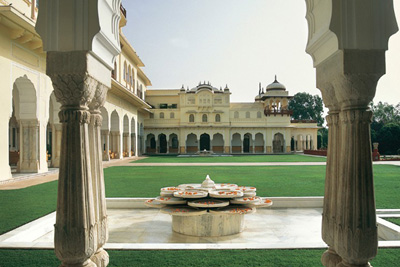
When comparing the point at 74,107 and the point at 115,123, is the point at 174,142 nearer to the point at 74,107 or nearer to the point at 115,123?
the point at 115,123

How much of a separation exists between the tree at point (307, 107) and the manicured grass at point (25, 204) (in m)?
57.3

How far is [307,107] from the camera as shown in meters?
62.5

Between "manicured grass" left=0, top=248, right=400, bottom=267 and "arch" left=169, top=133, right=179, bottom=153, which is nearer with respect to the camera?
"manicured grass" left=0, top=248, right=400, bottom=267

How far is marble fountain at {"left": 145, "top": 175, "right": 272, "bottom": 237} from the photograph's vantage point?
571cm

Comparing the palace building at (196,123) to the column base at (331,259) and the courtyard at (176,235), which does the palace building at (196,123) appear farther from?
the column base at (331,259)

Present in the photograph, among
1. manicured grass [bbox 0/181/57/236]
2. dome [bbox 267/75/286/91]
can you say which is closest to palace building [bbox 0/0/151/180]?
manicured grass [bbox 0/181/57/236]

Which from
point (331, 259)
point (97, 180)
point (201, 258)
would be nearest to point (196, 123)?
point (201, 258)

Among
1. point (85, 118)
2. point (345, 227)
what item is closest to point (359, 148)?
point (345, 227)

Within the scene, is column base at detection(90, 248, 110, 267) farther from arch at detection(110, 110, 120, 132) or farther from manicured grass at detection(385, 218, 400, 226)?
arch at detection(110, 110, 120, 132)

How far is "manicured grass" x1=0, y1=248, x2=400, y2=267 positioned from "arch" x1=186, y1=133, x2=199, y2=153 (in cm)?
3989

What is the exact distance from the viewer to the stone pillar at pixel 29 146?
1398cm

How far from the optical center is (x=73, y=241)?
2904 millimetres

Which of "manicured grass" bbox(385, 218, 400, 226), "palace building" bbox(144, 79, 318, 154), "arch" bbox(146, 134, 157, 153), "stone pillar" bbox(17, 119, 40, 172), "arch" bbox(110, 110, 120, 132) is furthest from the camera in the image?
"arch" bbox(146, 134, 157, 153)

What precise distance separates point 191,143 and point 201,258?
40.6m
